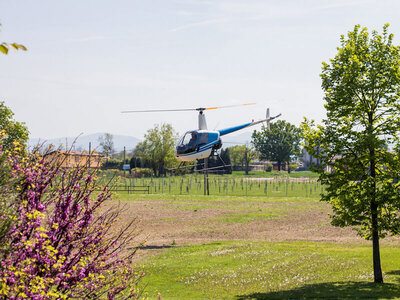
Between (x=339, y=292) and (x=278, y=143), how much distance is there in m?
154

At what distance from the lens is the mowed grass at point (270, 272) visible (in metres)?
19.6

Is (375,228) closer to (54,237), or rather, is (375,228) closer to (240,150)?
(54,237)

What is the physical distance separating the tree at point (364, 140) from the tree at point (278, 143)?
149 m

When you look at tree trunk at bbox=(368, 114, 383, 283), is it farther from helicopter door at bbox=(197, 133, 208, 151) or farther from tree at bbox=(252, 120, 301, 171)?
tree at bbox=(252, 120, 301, 171)

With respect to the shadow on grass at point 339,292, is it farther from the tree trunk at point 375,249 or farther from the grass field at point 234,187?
the grass field at point 234,187

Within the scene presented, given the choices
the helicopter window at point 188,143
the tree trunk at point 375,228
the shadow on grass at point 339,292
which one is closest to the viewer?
the shadow on grass at point 339,292

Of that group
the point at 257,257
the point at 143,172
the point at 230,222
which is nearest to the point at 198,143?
the point at 230,222

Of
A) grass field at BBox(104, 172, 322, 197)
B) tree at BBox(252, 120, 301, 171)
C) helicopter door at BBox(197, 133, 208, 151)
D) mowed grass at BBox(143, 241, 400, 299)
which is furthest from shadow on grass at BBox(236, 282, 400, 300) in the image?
tree at BBox(252, 120, 301, 171)

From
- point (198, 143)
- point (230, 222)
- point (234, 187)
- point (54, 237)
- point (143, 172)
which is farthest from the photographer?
point (143, 172)

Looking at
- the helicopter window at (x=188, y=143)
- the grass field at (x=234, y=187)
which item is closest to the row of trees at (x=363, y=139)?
the helicopter window at (x=188, y=143)

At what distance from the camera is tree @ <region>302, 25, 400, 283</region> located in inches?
784

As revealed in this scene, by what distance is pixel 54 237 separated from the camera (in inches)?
381

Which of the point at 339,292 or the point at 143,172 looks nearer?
the point at 339,292

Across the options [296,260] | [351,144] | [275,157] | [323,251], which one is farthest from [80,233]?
[275,157]
